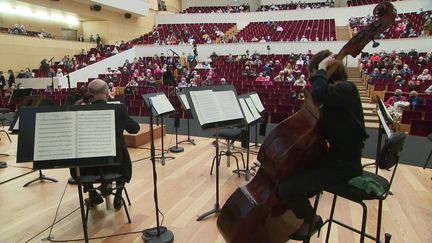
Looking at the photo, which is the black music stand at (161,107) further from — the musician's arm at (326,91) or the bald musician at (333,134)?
the musician's arm at (326,91)

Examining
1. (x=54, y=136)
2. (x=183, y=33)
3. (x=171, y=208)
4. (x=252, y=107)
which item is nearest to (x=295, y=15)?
(x=183, y=33)

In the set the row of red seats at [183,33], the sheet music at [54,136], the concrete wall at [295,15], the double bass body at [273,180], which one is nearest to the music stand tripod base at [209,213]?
the double bass body at [273,180]

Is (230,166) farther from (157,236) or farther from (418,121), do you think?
(418,121)

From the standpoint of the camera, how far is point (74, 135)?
202cm

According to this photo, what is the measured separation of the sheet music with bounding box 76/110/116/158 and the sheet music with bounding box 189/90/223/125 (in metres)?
0.79

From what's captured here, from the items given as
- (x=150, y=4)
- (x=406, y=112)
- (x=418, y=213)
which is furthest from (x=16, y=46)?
(x=418, y=213)

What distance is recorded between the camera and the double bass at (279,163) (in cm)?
185

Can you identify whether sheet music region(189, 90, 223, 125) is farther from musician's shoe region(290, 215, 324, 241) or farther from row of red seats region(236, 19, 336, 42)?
row of red seats region(236, 19, 336, 42)

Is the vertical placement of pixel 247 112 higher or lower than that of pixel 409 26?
lower

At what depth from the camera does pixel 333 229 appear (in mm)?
2715

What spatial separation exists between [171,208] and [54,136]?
4.88 ft

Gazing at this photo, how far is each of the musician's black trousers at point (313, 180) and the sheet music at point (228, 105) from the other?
1059mm

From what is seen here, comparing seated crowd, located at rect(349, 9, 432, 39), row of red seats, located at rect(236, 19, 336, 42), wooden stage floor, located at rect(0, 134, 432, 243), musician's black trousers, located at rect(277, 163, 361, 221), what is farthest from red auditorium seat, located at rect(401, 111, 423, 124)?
row of red seats, located at rect(236, 19, 336, 42)

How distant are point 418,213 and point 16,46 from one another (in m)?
15.2
